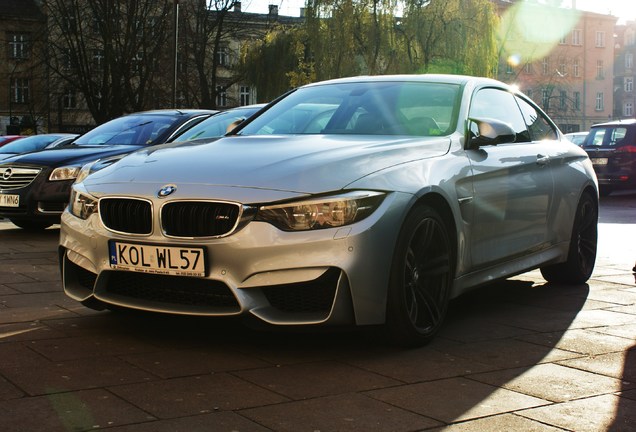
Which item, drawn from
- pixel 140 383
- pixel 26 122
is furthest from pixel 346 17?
pixel 140 383

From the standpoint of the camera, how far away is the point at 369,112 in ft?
19.7

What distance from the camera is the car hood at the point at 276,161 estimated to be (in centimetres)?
471

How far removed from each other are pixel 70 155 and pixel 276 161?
690 centimetres

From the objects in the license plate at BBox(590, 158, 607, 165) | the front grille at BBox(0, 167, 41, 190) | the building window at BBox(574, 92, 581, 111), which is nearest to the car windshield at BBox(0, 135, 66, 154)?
the front grille at BBox(0, 167, 41, 190)

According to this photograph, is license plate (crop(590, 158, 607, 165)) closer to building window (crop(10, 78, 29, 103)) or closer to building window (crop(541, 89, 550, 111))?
building window (crop(541, 89, 550, 111))

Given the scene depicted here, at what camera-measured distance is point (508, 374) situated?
458cm

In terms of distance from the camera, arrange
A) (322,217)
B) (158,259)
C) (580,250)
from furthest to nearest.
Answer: (580,250) → (158,259) → (322,217)

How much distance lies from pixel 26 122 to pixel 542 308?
58.5 metres

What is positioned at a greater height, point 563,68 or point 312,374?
point 563,68

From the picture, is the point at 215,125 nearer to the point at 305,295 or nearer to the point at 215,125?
the point at 215,125

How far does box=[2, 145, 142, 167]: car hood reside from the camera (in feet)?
36.3

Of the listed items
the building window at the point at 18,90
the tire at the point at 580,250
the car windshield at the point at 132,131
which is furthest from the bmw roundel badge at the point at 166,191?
the building window at the point at 18,90

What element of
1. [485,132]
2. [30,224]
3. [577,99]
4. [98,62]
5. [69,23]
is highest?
[69,23]

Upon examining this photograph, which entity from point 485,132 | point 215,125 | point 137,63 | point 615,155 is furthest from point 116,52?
point 485,132
